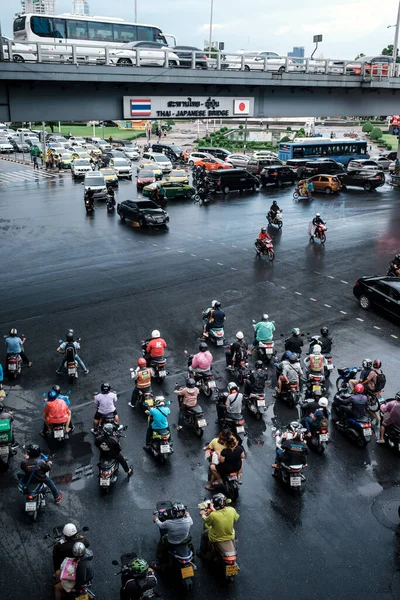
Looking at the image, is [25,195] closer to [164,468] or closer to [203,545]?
[164,468]

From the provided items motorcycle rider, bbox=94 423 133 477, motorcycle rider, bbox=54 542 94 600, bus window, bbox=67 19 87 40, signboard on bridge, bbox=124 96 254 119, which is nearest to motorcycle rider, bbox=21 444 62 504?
motorcycle rider, bbox=94 423 133 477

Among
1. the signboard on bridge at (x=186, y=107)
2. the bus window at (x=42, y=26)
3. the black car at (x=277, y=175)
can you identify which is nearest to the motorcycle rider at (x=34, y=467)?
the signboard on bridge at (x=186, y=107)

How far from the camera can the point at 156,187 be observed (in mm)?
34812

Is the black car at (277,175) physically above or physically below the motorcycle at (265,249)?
above

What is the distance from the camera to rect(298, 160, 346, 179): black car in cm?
4522

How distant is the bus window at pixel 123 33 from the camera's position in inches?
1396

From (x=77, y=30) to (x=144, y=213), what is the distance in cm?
1440

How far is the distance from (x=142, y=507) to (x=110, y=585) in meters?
1.63

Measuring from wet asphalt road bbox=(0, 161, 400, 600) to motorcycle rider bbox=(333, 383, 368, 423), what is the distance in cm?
57

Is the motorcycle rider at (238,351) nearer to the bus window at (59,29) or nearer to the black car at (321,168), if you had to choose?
the bus window at (59,29)

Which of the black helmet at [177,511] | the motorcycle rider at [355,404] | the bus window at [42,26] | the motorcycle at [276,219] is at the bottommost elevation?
the motorcycle rider at [355,404]

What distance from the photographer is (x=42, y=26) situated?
3231 cm

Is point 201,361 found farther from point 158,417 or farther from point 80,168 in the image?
point 80,168

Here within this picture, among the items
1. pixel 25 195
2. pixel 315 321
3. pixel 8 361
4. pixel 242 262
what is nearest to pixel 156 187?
pixel 25 195
